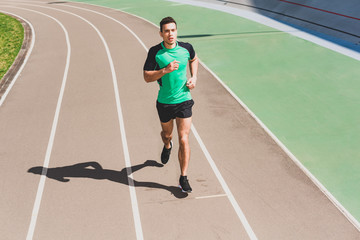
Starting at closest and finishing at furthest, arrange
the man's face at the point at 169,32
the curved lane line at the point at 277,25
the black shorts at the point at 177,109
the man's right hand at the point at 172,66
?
1. the man's right hand at the point at 172,66
2. the man's face at the point at 169,32
3. the black shorts at the point at 177,109
4. the curved lane line at the point at 277,25

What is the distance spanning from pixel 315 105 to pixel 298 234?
4178 millimetres

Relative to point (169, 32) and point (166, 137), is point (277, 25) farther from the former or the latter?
point (169, 32)

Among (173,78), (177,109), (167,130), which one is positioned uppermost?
(173,78)

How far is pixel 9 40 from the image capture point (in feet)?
48.2

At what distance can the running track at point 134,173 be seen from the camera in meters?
4.50

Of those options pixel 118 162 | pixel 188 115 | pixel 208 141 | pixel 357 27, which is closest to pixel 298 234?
pixel 188 115

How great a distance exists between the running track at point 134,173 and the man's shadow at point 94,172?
0.02 m

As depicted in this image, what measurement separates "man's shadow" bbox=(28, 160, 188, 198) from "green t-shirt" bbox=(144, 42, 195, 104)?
141 centimetres

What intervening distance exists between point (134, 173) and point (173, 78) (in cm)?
184

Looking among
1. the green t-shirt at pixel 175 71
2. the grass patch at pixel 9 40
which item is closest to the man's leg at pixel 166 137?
the green t-shirt at pixel 175 71

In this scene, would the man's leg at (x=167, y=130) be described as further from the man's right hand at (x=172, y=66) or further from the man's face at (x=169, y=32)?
the man's face at (x=169, y=32)

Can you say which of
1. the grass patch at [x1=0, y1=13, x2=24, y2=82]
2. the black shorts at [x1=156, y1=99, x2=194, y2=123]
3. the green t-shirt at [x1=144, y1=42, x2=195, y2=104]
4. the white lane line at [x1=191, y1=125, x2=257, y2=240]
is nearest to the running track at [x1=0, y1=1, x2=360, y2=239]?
the white lane line at [x1=191, y1=125, x2=257, y2=240]

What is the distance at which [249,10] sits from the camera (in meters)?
17.6

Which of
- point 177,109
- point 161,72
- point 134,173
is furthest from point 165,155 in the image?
point 161,72
